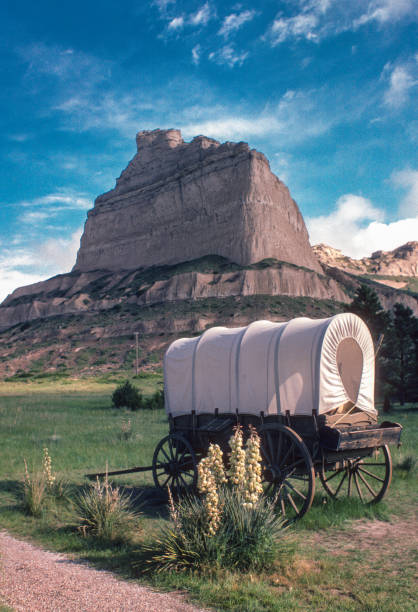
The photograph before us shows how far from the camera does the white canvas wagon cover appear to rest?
294 inches

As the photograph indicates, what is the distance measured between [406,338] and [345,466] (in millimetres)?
26437

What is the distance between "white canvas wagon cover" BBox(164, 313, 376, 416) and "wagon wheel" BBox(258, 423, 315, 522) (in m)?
0.40

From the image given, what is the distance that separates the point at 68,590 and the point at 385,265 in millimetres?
196355

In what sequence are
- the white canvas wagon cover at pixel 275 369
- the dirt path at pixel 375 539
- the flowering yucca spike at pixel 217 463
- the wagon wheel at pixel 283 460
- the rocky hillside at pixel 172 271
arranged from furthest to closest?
the rocky hillside at pixel 172 271 < the white canvas wagon cover at pixel 275 369 < the wagon wheel at pixel 283 460 < the dirt path at pixel 375 539 < the flowering yucca spike at pixel 217 463

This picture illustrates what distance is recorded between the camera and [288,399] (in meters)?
7.60

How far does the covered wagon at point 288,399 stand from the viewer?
7.34m

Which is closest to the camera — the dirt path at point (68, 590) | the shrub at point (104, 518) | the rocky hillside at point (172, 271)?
the dirt path at point (68, 590)

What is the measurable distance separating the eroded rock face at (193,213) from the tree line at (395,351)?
55194 millimetres

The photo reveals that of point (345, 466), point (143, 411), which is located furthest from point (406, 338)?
point (345, 466)

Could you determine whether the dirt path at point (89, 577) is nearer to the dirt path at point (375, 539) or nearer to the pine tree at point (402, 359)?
the dirt path at point (375, 539)

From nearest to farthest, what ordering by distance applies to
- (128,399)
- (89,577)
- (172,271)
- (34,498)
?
(89,577) < (34,498) < (128,399) < (172,271)

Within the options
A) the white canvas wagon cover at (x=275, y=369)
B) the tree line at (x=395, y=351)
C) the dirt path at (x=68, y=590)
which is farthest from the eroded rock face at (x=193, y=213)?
the dirt path at (x=68, y=590)

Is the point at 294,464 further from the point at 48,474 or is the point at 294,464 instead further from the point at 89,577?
the point at 48,474

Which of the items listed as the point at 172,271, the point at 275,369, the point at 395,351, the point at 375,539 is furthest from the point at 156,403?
the point at 172,271
